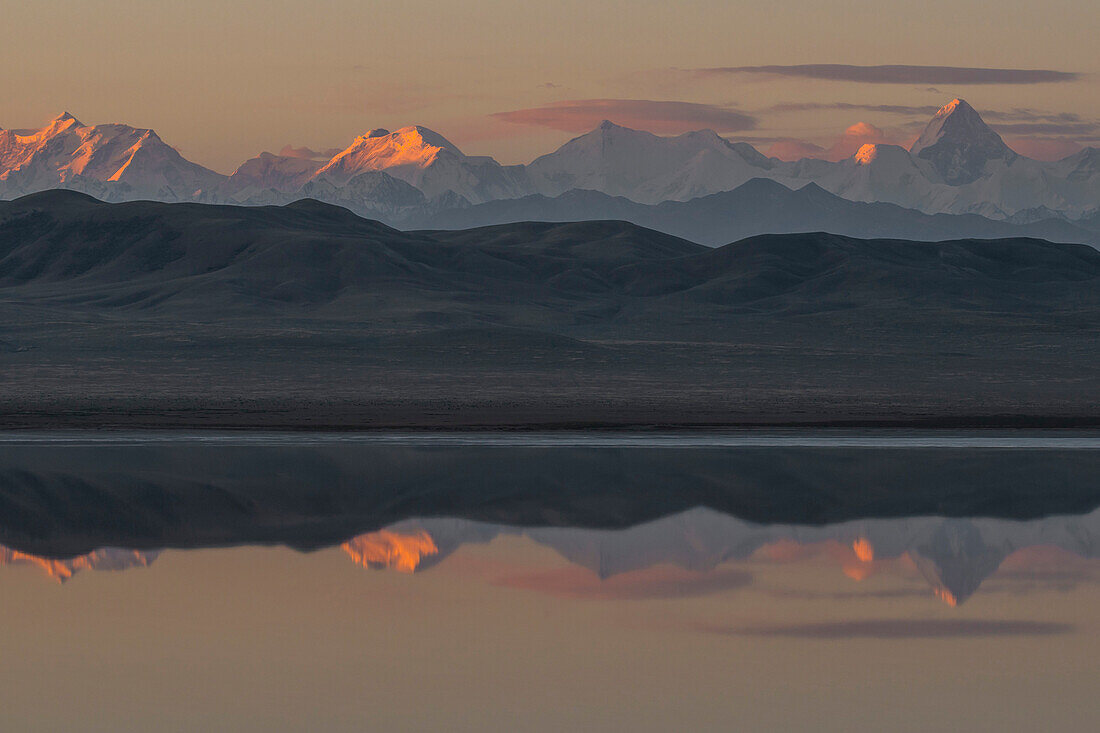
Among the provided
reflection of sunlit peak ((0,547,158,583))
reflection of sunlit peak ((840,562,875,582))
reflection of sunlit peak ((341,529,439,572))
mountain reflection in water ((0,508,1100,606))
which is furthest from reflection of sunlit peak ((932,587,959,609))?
reflection of sunlit peak ((0,547,158,583))

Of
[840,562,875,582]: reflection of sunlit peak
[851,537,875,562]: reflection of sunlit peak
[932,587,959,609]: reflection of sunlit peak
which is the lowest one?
[851,537,875,562]: reflection of sunlit peak

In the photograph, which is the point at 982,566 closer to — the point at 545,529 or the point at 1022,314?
the point at 545,529

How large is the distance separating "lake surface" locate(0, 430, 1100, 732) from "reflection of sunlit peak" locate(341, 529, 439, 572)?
0.31ft

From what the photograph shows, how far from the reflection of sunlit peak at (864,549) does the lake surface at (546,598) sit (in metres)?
0.09

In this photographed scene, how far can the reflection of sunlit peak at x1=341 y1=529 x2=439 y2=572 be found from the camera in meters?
22.2

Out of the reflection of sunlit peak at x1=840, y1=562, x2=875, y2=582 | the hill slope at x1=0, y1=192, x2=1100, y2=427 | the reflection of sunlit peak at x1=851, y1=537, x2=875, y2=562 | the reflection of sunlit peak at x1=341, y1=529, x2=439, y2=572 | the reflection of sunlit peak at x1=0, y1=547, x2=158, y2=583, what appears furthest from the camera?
the hill slope at x1=0, y1=192, x2=1100, y2=427

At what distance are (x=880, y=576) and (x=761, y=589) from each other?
1938mm

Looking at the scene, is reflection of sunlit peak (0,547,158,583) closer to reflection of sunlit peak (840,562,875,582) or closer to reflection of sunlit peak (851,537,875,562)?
reflection of sunlit peak (840,562,875,582)

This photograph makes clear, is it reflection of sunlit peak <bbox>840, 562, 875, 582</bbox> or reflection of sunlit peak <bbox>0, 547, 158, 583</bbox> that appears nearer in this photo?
reflection of sunlit peak <bbox>840, 562, 875, 582</bbox>

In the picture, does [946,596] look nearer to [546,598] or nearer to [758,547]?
[758,547]

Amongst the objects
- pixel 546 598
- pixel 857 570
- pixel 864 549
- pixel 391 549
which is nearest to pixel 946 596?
pixel 857 570

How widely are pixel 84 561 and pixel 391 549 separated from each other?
446 centimetres

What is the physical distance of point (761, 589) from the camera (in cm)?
2045

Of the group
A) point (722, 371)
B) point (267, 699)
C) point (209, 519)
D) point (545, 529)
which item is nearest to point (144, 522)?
point (209, 519)
